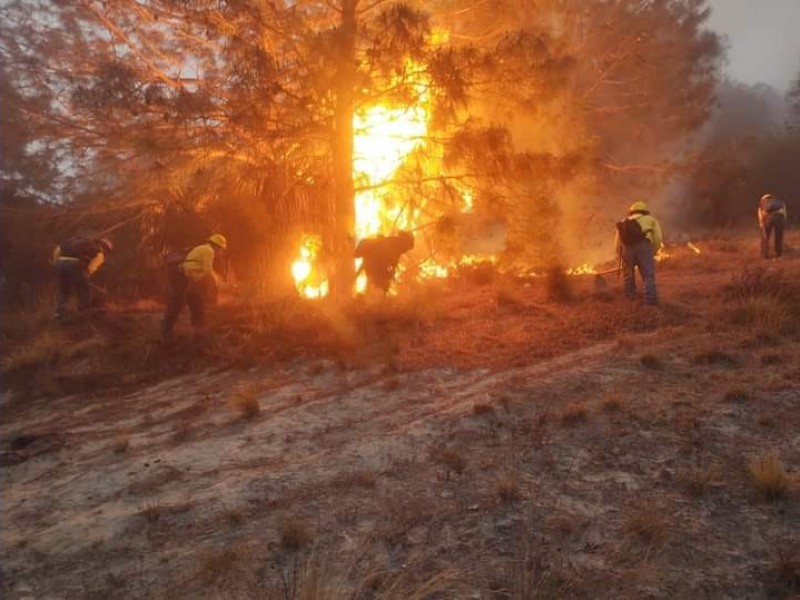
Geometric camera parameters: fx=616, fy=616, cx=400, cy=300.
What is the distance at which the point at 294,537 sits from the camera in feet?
14.2

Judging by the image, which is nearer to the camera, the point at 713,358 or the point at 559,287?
the point at 713,358

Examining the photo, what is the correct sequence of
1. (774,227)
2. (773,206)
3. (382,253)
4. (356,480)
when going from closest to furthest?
(356,480) < (382,253) < (774,227) < (773,206)

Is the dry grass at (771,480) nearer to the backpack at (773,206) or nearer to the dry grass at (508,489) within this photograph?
the dry grass at (508,489)

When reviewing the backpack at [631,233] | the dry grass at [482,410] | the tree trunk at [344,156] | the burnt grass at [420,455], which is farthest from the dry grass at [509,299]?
the dry grass at [482,410]

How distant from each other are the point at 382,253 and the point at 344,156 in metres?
1.81

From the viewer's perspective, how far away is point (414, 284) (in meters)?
12.4

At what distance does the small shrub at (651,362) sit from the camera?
679cm

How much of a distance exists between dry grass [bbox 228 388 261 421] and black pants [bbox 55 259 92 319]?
582 centimetres

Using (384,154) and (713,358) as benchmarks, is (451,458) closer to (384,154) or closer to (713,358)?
(713,358)

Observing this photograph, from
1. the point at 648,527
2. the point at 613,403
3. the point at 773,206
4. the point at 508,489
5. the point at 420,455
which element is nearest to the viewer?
the point at 648,527

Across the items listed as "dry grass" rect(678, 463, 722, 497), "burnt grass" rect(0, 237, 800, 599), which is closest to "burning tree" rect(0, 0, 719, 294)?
"burnt grass" rect(0, 237, 800, 599)

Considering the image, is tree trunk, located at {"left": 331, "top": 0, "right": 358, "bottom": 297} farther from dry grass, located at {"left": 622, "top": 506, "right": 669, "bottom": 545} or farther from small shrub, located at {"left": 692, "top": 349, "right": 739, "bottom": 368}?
dry grass, located at {"left": 622, "top": 506, "right": 669, "bottom": 545}

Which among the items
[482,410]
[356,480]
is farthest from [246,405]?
[482,410]

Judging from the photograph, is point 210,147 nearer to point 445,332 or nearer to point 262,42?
point 262,42
